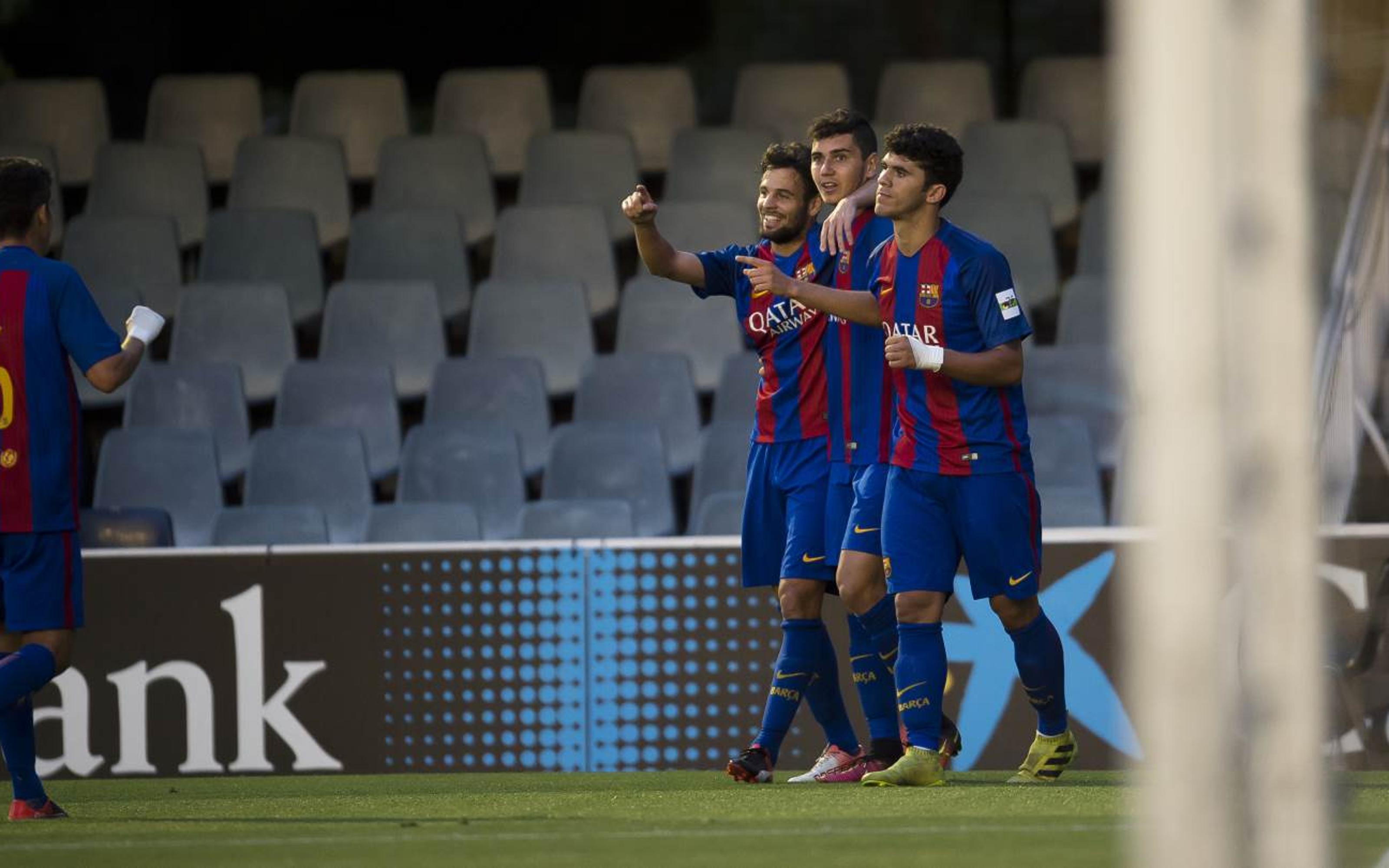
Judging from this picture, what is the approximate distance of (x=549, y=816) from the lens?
17.0 ft

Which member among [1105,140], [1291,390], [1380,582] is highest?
[1105,140]

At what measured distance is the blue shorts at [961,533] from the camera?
5586 millimetres

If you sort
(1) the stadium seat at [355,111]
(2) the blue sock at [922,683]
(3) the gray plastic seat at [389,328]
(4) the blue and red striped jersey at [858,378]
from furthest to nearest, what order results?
(1) the stadium seat at [355,111], (3) the gray plastic seat at [389,328], (4) the blue and red striped jersey at [858,378], (2) the blue sock at [922,683]

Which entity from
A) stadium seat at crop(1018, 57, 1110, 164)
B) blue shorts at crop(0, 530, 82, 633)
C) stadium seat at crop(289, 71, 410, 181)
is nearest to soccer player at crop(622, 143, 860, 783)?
blue shorts at crop(0, 530, 82, 633)

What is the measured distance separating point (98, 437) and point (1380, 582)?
20.7 ft

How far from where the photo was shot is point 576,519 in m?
8.13

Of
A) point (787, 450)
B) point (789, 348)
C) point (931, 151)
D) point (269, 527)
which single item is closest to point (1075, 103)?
point (269, 527)

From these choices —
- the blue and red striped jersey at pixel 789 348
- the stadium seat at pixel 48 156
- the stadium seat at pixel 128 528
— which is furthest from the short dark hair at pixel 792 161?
the stadium seat at pixel 48 156

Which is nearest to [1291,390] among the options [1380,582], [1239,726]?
[1239,726]

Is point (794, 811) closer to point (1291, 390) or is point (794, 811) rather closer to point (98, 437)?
point (1291, 390)

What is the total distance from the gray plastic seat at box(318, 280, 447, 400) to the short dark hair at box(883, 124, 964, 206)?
14.0 ft

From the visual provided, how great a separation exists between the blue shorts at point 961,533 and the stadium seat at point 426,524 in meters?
2.85

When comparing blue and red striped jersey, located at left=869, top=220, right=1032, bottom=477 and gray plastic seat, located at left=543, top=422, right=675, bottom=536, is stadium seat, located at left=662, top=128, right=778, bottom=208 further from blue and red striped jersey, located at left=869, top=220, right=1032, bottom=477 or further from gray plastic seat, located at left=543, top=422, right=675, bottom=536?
blue and red striped jersey, located at left=869, top=220, right=1032, bottom=477

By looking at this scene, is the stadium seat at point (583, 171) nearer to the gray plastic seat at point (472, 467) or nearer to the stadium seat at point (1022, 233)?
the stadium seat at point (1022, 233)
